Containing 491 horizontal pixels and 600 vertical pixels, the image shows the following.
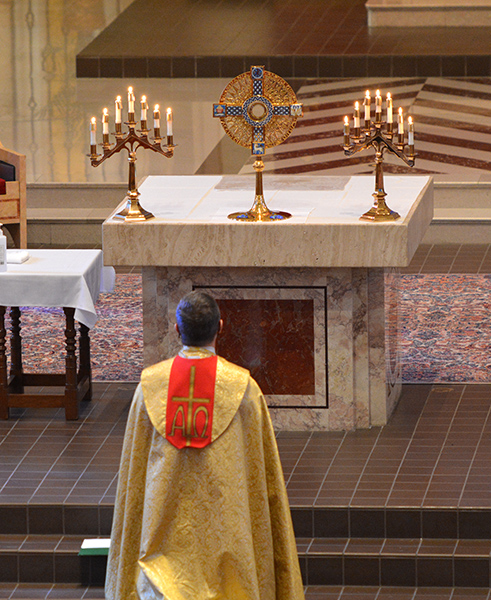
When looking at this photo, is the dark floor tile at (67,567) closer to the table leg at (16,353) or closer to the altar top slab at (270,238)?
the altar top slab at (270,238)

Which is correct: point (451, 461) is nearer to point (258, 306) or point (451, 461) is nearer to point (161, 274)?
point (258, 306)

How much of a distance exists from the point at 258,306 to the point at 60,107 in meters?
7.84

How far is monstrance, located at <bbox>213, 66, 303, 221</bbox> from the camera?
6082 mm

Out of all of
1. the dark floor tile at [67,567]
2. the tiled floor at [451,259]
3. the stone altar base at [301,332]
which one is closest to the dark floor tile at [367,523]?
the stone altar base at [301,332]

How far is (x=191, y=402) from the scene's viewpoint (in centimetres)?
421

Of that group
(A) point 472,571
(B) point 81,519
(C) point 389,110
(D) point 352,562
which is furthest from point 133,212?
(A) point 472,571

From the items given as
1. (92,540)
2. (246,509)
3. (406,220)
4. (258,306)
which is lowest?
(92,540)

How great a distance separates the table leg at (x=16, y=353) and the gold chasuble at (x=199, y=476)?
8.43 feet

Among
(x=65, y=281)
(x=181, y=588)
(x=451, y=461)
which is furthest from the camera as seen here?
(x=65, y=281)

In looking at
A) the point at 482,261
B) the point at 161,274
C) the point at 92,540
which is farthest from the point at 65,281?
the point at 482,261

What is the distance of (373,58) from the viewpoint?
13.9 metres

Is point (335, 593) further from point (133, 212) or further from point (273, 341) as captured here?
point (133, 212)

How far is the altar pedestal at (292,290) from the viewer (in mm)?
5910

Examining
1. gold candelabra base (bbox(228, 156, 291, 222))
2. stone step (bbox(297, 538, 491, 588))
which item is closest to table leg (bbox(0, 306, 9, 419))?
gold candelabra base (bbox(228, 156, 291, 222))
